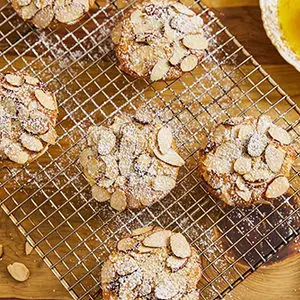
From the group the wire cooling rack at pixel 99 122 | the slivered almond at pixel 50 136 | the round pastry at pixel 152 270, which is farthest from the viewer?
the wire cooling rack at pixel 99 122

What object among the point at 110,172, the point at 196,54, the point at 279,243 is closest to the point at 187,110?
the point at 196,54

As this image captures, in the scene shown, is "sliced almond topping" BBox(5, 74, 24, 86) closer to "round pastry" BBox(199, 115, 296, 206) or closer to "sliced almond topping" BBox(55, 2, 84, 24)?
"sliced almond topping" BBox(55, 2, 84, 24)

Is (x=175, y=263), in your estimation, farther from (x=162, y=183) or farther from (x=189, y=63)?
(x=189, y=63)

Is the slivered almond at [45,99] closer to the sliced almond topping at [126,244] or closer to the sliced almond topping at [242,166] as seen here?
the sliced almond topping at [126,244]

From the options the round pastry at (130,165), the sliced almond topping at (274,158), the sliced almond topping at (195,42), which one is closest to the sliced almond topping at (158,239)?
the round pastry at (130,165)

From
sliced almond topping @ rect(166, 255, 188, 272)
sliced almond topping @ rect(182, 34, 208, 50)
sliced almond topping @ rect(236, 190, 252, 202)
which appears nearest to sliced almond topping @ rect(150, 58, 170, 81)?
sliced almond topping @ rect(182, 34, 208, 50)

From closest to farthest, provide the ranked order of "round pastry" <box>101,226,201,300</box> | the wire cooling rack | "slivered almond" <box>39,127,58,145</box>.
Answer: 1. "round pastry" <box>101,226,201,300</box>
2. "slivered almond" <box>39,127,58,145</box>
3. the wire cooling rack
